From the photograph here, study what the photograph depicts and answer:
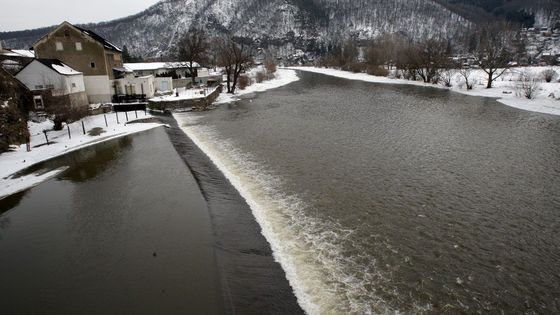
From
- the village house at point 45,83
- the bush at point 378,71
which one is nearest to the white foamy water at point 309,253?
the village house at point 45,83

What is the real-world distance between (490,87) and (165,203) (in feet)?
175

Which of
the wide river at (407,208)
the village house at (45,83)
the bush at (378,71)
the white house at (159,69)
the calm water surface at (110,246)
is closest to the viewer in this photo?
the calm water surface at (110,246)

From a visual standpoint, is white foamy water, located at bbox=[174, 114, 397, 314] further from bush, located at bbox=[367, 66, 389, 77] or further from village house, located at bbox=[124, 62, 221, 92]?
bush, located at bbox=[367, 66, 389, 77]

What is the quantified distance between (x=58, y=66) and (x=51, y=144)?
15.1 meters

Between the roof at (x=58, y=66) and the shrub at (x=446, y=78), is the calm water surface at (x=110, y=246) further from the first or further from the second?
the shrub at (x=446, y=78)

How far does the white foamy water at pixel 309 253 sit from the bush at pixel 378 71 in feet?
225

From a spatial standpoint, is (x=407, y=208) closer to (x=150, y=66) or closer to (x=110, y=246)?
(x=110, y=246)

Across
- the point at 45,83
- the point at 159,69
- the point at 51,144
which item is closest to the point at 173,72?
the point at 159,69

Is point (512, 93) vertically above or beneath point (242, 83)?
beneath

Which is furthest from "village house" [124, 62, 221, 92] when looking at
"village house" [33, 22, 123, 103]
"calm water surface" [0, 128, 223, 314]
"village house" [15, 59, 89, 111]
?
"calm water surface" [0, 128, 223, 314]

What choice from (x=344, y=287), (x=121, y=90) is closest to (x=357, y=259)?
(x=344, y=287)

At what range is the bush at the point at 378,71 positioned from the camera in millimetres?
80062

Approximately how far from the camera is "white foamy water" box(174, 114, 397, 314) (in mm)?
9320

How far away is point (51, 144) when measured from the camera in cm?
2603
